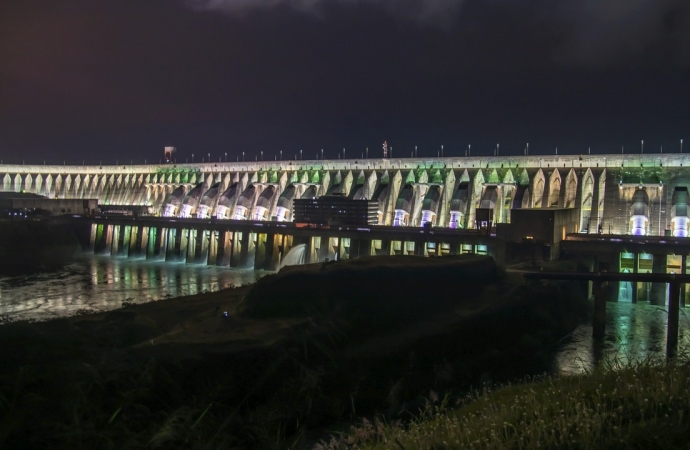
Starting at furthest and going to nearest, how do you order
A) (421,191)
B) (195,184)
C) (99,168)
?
(99,168), (195,184), (421,191)

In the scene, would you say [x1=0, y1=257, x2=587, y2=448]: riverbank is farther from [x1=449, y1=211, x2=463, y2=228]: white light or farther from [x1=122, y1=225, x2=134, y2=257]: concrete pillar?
[x1=122, y1=225, x2=134, y2=257]: concrete pillar

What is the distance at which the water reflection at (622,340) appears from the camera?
2628 centimetres

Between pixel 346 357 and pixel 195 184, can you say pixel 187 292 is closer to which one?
pixel 346 357

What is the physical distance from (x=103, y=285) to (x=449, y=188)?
40314 mm

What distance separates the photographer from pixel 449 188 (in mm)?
68812

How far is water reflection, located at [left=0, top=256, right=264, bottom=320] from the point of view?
37.3 metres

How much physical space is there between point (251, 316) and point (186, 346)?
613 cm

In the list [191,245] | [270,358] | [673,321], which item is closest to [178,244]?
[191,245]

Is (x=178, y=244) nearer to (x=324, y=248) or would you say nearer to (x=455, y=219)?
(x=324, y=248)

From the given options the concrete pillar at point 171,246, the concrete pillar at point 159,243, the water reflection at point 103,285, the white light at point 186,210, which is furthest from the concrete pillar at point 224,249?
the white light at point 186,210

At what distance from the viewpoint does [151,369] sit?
16.5 meters

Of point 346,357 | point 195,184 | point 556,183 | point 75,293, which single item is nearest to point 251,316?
point 346,357

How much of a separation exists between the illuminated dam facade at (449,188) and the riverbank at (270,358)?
21542 millimetres

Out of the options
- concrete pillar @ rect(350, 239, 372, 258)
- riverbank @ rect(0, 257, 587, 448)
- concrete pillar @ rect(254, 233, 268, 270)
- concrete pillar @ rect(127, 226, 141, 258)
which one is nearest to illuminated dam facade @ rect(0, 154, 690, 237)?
concrete pillar @ rect(350, 239, 372, 258)
